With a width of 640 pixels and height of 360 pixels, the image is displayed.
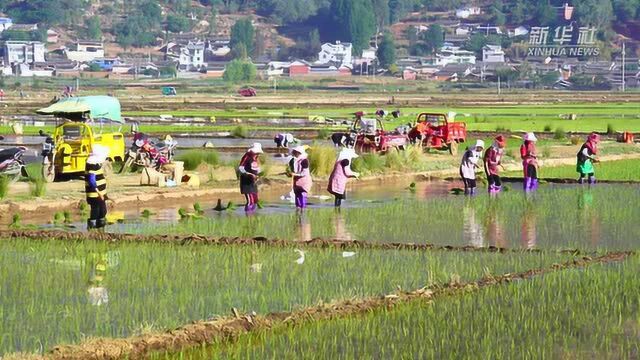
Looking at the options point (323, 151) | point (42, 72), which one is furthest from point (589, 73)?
point (323, 151)

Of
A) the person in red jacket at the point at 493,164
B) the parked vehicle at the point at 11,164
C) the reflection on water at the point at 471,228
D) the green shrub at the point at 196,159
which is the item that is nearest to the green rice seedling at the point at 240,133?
the green shrub at the point at 196,159

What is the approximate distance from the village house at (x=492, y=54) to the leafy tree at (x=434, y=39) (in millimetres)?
8430

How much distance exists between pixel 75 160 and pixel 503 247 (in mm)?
11654

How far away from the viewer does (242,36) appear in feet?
577

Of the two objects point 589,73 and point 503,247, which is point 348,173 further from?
point 589,73

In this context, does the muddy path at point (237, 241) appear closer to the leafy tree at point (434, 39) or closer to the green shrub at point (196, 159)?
the green shrub at point (196, 159)

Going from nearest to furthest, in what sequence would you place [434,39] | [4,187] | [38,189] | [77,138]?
Answer: [4,187], [38,189], [77,138], [434,39]

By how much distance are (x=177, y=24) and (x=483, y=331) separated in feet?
603

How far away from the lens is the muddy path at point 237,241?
17.8 m

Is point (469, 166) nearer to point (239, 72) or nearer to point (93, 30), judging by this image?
point (239, 72)

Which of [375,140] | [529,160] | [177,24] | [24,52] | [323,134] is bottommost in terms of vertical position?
[24,52]

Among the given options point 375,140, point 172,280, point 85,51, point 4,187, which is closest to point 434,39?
point 85,51

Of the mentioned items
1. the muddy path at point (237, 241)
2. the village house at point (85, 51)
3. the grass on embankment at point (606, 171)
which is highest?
the muddy path at point (237, 241)

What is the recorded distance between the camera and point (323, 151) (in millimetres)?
30484
